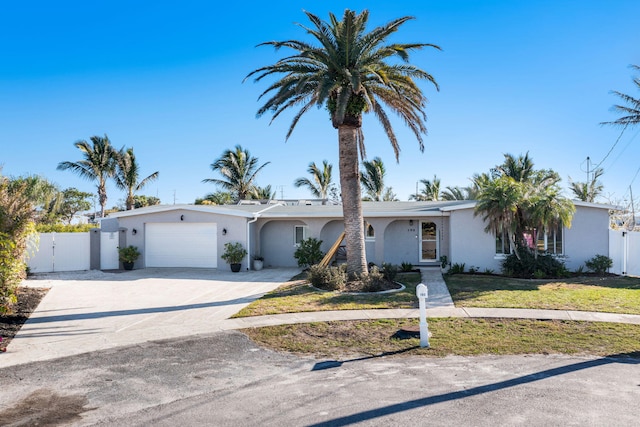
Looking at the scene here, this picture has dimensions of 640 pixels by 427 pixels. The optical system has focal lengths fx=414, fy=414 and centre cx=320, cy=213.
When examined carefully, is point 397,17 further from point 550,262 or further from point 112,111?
point 112,111

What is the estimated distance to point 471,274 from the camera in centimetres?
1677

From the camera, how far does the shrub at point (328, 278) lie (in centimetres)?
1318

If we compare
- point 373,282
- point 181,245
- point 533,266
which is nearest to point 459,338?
point 373,282

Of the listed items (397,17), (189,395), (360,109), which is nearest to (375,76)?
(360,109)

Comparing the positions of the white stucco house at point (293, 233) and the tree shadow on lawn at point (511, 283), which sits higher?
the white stucco house at point (293, 233)

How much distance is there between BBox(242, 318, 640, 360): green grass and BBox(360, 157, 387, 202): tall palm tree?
31359 millimetres

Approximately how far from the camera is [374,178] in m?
40.1

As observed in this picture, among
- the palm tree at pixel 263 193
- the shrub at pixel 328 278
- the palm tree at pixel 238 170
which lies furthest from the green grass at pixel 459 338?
the palm tree at pixel 263 193

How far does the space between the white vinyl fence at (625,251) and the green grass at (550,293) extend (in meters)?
0.88

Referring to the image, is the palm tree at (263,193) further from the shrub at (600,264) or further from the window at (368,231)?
the shrub at (600,264)

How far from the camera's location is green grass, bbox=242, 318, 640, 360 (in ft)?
22.8

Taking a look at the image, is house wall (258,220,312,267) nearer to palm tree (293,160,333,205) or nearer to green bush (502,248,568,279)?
green bush (502,248,568,279)

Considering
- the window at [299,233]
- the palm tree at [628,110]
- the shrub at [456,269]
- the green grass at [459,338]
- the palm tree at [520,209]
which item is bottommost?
the green grass at [459,338]

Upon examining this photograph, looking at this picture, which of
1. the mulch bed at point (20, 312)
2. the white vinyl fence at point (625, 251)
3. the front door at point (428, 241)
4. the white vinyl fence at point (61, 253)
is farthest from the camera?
the front door at point (428, 241)
